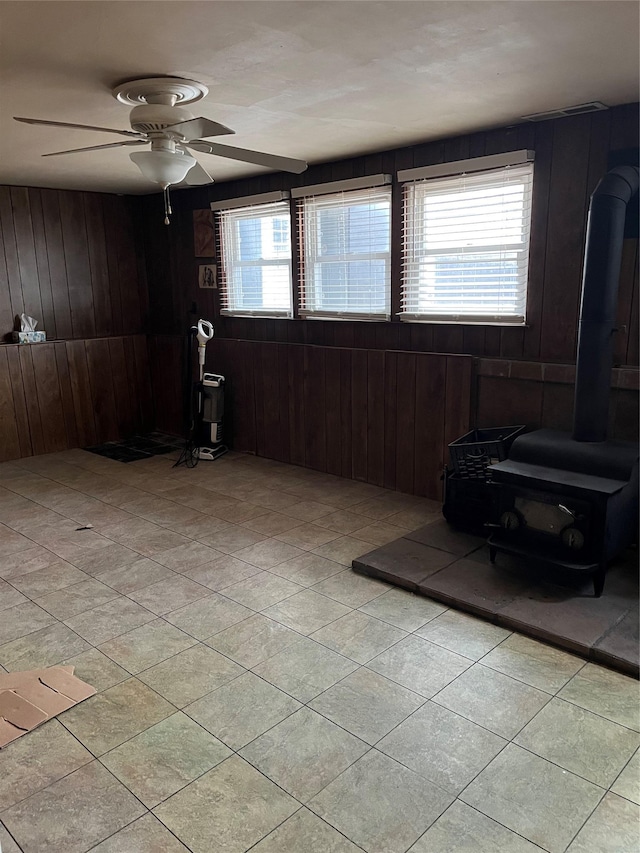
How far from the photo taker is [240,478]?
5.11 meters

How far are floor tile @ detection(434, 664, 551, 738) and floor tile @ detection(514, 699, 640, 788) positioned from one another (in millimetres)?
44

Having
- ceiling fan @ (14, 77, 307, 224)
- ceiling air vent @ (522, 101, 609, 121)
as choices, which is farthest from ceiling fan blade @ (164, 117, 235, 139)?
ceiling air vent @ (522, 101, 609, 121)

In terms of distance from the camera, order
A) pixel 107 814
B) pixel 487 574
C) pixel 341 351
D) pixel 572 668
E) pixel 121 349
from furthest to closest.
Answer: pixel 121 349 → pixel 341 351 → pixel 487 574 → pixel 572 668 → pixel 107 814

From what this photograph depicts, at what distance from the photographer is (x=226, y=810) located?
1871mm

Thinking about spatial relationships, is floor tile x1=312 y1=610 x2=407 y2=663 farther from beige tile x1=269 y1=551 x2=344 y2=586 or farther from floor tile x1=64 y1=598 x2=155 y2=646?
floor tile x1=64 y1=598 x2=155 y2=646

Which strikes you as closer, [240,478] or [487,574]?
[487,574]

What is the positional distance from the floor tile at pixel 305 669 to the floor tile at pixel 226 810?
0.44 meters

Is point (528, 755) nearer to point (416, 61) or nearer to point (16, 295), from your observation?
point (416, 61)

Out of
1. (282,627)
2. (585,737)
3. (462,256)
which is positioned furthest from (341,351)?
(585,737)

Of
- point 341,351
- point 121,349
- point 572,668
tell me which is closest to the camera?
point 572,668

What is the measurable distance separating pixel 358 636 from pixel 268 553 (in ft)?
3.32

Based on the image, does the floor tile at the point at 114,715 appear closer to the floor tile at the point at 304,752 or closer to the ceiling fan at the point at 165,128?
the floor tile at the point at 304,752

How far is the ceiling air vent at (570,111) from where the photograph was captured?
3271 mm

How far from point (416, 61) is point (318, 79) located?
1.50 ft
